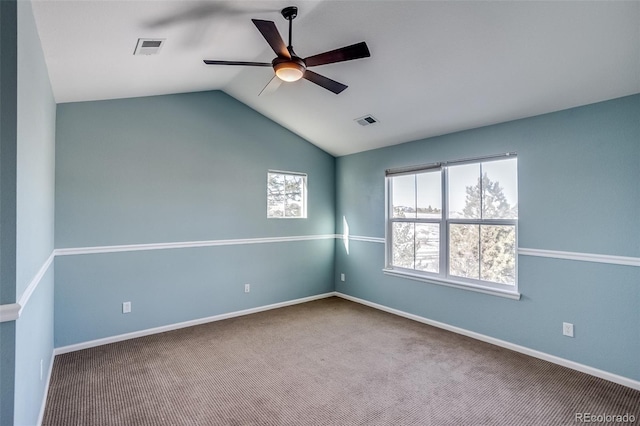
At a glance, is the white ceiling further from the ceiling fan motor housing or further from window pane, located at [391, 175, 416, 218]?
window pane, located at [391, 175, 416, 218]

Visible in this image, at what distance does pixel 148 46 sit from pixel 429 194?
3410 mm

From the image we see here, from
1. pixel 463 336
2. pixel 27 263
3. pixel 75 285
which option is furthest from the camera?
pixel 463 336

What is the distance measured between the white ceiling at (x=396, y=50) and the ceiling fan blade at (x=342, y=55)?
50 cm

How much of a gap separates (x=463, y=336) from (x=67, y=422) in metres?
3.68

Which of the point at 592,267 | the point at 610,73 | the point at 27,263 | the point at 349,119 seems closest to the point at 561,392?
the point at 592,267

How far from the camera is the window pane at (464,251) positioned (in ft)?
12.3

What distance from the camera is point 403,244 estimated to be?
4574 millimetres

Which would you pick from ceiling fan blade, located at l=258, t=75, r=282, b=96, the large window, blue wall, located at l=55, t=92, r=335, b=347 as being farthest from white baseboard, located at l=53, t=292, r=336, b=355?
ceiling fan blade, located at l=258, t=75, r=282, b=96

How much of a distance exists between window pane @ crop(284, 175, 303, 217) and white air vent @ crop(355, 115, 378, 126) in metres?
1.47

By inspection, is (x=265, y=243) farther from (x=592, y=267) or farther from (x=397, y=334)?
(x=592, y=267)

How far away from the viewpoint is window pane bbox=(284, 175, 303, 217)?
200 inches

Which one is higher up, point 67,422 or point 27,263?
point 27,263

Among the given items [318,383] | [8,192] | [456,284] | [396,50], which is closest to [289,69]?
[396,50]

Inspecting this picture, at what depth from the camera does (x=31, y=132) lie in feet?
6.18
